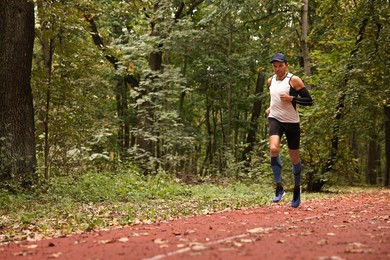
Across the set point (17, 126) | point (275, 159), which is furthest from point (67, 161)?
point (275, 159)

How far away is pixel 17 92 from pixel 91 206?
3.45m

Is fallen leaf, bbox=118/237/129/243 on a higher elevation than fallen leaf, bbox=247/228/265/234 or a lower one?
lower

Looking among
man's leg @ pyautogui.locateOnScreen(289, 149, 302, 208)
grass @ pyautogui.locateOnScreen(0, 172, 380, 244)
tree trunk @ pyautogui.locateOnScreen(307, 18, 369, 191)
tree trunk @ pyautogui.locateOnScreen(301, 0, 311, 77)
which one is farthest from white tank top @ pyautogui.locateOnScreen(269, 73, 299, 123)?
tree trunk @ pyautogui.locateOnScreen(301, 0, 311, 77)

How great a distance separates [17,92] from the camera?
11.0 m

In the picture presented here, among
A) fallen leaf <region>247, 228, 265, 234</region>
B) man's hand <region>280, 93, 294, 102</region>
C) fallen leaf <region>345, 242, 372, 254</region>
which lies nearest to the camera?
fallen leaf <region>345, 242, 372, 254</region>

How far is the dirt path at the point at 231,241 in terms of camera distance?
162 inches

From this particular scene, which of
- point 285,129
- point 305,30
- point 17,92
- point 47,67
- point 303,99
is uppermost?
point 305,30

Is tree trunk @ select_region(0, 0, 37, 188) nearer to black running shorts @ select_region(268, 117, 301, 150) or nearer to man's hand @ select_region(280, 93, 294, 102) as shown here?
black running shorts @ select_region(268, 117, 301, 150)

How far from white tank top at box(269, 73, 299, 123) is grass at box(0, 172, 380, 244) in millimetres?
2098

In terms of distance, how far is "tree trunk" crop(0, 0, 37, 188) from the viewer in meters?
10.7

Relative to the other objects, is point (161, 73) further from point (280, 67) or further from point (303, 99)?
point (303, 99)

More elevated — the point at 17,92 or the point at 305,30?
the point at 305,30

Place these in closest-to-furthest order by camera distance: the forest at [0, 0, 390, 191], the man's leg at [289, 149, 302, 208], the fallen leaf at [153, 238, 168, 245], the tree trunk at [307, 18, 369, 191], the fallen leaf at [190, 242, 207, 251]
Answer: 1. the fallen leaf at [190, 242, 207, 251]
2. the fallen leaf at [153, 238, 168, 245]
3. the man's leg at [289, 149, 302, 208]
4. the forest at [0, 0, 390, 191]
5. the tree trunk at [307, 18, 369, 191]

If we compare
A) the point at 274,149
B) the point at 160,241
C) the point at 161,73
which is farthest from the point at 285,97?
the point at 161,73
